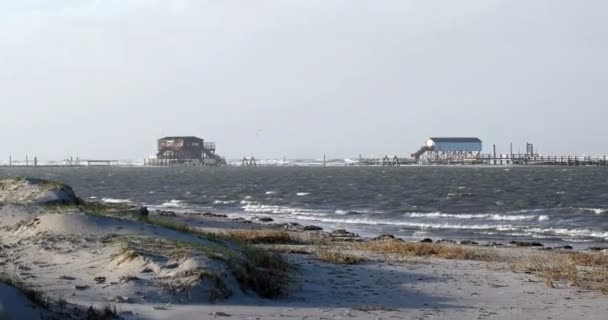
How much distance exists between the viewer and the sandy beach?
42.1 feet

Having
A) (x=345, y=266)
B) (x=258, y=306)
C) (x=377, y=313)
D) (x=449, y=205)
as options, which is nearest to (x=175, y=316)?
(x=258, y=306)

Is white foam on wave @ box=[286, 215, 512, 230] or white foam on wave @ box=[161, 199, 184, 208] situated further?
white foam on wave @ box=[161, 199, 184, 208]

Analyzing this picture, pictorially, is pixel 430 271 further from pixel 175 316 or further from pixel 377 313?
pixel 175 316

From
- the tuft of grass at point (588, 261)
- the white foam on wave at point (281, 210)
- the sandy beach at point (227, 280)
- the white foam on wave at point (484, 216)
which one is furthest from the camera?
the white foam on wave at point (281, 210)

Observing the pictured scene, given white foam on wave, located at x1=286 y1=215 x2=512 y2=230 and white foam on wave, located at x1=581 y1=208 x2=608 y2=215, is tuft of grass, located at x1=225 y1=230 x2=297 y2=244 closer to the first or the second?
white foam on wave, located at x1=286 y1=215 x2=512 y2=230

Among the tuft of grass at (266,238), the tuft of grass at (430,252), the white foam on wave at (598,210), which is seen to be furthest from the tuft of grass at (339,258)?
the white foam on wave at (598,210)

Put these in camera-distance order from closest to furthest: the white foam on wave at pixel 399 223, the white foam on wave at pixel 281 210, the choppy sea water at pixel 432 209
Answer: the choppy sea water at pixel 432 209 → the white foam on wave at pixel 399 223 → the white foam on wave at pixel 281 210

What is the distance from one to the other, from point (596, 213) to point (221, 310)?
129 feet

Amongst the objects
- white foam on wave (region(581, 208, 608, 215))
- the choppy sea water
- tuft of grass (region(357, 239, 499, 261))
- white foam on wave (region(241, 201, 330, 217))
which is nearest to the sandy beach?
tuft of grass (region(357, 239, 499, 261))

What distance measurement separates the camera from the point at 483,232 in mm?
39969

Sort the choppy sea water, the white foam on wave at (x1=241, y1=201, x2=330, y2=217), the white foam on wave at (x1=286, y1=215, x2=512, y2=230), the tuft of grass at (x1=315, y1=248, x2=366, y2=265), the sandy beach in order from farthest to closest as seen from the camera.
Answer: the white foam on wave at (x1=241, y1=201, x2=330, y2=217)
the white foam on wave at (x1=286, y1=215, x2=512, y2=230)
the choppy sea water
the tuft of grass at (x1=315, y1=248, x2=366, y2=265)
the sandy beach

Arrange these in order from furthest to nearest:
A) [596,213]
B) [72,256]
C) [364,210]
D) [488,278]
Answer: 1. [364,210]
2. [596,213]
3. [488,278]
4. [72,256]

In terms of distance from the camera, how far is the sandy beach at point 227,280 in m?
12.8

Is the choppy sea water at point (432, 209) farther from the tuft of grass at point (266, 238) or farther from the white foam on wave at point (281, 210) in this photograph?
the tuft of grass at point (266, 238)
